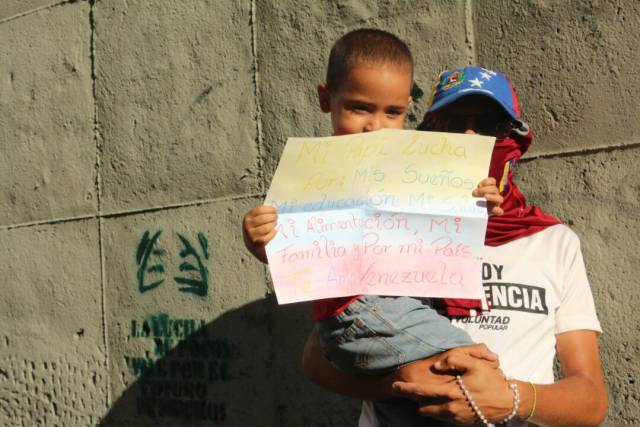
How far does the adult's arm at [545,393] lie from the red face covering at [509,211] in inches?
12.2

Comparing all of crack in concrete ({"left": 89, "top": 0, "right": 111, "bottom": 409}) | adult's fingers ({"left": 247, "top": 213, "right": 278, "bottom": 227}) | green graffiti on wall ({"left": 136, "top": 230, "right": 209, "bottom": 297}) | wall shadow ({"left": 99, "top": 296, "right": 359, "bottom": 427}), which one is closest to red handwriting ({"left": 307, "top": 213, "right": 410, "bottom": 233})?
adult's fingers ({"left": 247, "top": 213, "right": 278, "bottom": 227})

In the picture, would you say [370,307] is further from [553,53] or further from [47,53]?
[47,53]

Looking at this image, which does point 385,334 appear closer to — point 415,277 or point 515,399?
point 415,277

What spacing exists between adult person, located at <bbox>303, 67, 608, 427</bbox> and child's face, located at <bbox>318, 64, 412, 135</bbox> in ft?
0.51

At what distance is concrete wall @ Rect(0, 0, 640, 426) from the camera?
289cm

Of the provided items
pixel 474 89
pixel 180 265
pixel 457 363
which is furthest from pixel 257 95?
pixel 457 363

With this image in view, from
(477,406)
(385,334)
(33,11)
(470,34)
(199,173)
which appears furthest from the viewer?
(33,11)

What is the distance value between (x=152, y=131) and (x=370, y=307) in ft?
7.60

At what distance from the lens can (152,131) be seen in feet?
13.3

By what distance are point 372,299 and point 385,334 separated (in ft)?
0.35

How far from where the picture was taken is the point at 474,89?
2291 mm

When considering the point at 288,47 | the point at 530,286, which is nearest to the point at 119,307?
the point at 288,47

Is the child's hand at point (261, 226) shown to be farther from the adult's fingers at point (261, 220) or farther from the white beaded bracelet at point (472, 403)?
the white beaded bracelet at point (472, 403)

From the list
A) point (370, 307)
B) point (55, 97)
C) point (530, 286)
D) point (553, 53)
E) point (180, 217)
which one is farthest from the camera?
point (55, 97)
